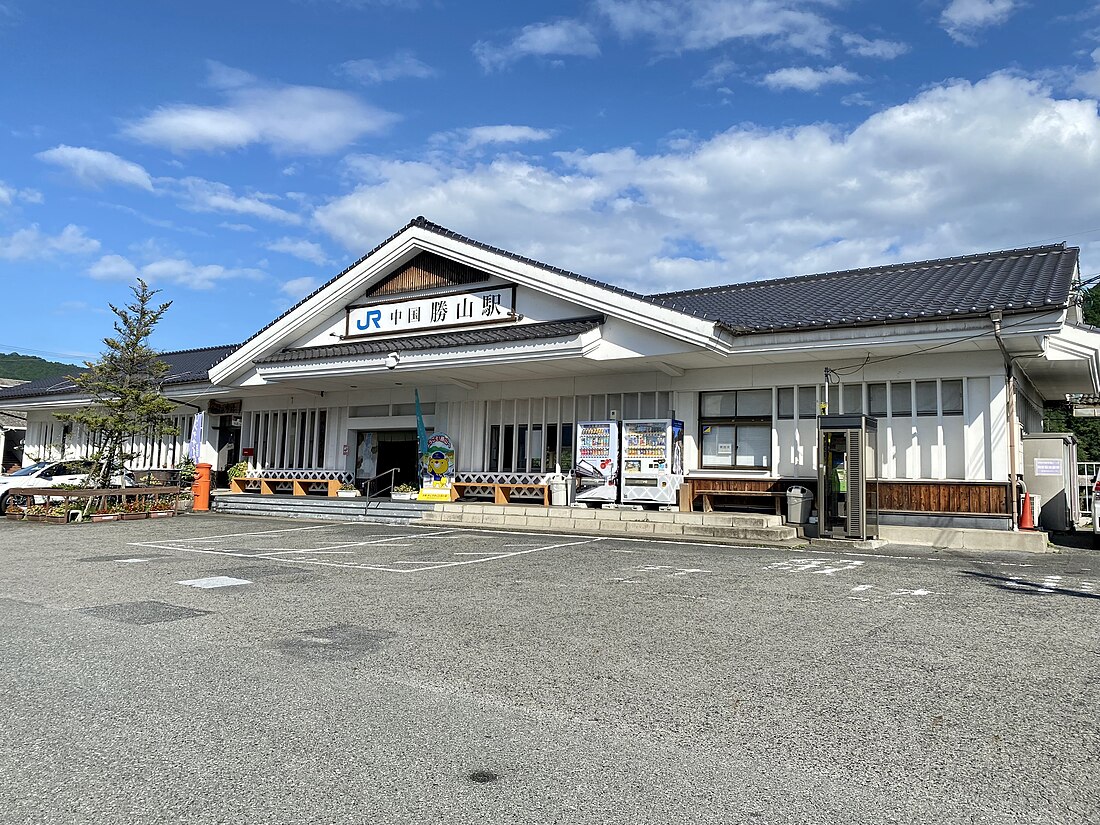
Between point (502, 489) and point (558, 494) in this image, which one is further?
point (502, 489)

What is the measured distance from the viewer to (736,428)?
16344mm

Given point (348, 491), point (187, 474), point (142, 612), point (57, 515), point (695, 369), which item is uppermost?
point (695, 369)

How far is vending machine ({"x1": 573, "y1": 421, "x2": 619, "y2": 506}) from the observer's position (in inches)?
672

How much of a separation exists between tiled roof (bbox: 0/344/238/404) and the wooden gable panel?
834 centimetres

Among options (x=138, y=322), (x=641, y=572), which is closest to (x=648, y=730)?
(x=641, y=572)

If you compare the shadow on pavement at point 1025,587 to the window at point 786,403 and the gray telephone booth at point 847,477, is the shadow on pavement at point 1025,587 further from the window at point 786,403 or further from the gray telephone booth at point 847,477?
the window at point 786,403

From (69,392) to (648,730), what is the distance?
2900 centimetres

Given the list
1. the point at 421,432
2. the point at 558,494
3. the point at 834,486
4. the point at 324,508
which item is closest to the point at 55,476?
the point at 324,508

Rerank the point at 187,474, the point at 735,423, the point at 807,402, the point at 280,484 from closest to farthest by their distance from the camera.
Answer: the point at 807,402
the point at 735,423
the point at 280,484
the point at 187,474

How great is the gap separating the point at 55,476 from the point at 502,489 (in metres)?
13.4

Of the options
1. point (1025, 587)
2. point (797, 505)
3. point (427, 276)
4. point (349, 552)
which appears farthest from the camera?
point (427, 276)

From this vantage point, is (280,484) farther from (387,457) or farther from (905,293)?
(905,293)

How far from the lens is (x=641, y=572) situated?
9289mm

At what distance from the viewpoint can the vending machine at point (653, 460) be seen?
16422mm
